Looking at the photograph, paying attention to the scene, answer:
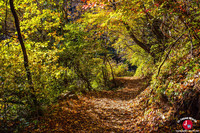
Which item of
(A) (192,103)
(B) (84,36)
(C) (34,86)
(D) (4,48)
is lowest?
(A) (192,103)

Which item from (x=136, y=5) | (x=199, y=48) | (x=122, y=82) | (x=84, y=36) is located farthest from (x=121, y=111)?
(x=122, y=82)

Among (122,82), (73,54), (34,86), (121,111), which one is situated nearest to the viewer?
(34,86)

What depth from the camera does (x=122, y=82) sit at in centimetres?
1416

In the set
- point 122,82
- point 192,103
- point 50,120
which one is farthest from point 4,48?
point 122,82

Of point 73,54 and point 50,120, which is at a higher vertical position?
point 73,54

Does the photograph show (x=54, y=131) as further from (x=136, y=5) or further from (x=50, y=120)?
(x=136, y=5)

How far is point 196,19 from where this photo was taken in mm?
3863

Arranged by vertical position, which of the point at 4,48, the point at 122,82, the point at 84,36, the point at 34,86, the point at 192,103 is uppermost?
the point at 84,36

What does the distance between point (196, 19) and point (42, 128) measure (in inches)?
232

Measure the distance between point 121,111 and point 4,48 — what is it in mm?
5744

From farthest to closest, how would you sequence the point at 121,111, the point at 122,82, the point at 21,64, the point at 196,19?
the point at 122,82 < the point at 121,111 < the point at 21,64 < the point at 196,19

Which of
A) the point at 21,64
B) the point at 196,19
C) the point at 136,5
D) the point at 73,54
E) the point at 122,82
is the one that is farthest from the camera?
the point at 122,82

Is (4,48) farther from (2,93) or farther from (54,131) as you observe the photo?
(54,131)

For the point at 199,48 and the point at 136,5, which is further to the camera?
the point at 136,5
